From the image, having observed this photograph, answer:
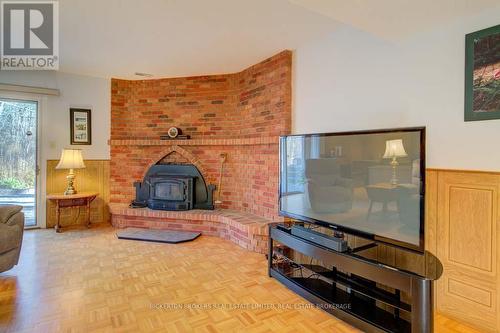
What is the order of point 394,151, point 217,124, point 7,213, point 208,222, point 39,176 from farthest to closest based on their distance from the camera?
point 217,124 → point 39,176 → point 208,222 → point 7,213 → point 394,151

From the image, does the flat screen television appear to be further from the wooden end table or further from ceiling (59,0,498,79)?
the wooden end table

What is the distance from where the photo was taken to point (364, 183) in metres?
1.98

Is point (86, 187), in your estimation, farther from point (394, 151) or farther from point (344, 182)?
point (394, 151)

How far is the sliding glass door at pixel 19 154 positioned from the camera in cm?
403

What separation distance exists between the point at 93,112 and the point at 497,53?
4.96 metres

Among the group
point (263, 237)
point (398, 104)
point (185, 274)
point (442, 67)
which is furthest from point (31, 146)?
point (442, 67)

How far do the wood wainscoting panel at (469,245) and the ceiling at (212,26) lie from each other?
113cm

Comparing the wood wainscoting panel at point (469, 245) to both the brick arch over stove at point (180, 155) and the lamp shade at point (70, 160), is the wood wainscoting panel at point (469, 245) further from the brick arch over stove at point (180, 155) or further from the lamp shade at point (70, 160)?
the lamp shade at point (70, 160)

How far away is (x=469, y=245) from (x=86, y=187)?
4.95 meters

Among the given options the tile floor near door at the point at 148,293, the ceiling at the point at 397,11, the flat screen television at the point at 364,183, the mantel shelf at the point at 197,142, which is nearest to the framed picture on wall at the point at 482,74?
the ceiling at the point at 397,11

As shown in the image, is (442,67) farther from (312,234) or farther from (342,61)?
(312,234)

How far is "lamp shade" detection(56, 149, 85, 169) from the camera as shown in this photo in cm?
405

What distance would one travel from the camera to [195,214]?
404 cm

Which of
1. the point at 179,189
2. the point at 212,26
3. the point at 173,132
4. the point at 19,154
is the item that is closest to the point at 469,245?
the point at 212,26
